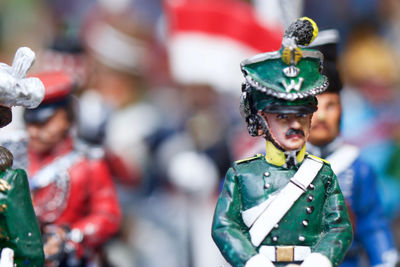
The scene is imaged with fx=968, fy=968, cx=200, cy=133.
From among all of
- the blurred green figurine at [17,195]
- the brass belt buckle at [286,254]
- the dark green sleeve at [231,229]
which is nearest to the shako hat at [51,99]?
the blurred green figurine at [17,195]

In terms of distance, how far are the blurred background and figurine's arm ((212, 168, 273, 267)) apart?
5.94ft

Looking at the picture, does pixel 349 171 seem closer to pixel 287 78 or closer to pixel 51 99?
pixel 287 78

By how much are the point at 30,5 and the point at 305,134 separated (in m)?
10.0

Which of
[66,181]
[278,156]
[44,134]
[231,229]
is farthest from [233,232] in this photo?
[44,134]

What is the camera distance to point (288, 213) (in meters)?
4.01

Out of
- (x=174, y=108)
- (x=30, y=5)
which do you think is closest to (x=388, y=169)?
(x=174, y=108)

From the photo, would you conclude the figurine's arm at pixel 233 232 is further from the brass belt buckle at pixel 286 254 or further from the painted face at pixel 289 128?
the painted face at pixel 289 128

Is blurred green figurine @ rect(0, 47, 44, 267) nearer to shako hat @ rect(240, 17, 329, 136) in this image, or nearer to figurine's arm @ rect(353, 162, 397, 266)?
shako hat @ rect(240, 17, 329, 136)

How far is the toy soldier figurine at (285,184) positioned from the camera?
13.0 ft

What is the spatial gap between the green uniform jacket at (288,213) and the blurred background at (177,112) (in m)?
1.82

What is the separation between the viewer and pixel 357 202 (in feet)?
16.8

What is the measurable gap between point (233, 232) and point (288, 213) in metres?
0.25

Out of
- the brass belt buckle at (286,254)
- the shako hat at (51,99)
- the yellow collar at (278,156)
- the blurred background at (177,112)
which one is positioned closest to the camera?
the brass belt buckle at (286,254)

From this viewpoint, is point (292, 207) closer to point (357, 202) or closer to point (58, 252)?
point (357, 202)
